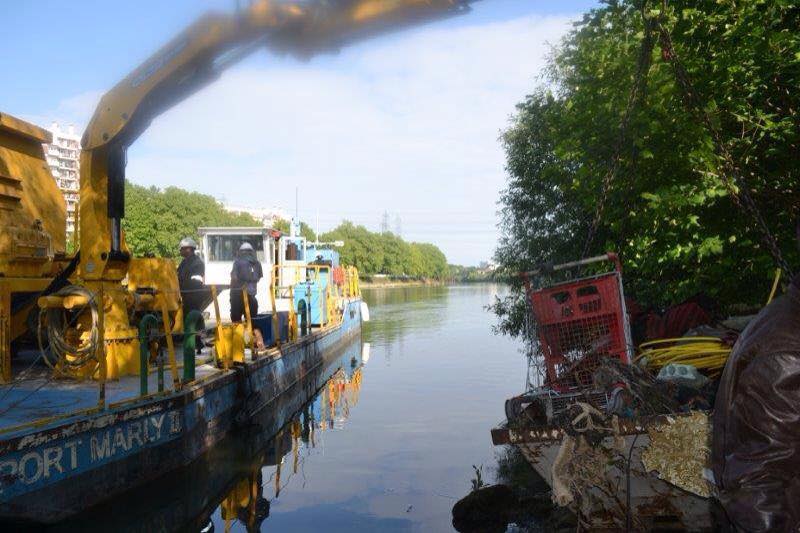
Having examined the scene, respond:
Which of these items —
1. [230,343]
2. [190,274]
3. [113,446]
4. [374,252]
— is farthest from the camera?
[374,252]

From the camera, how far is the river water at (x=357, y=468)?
7.14m

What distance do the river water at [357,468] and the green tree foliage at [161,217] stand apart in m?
41.8

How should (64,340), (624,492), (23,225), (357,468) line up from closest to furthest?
(624,492) < (64,340) < (357,468) < (23,225)

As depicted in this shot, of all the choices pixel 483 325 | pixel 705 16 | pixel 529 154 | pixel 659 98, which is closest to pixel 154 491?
pixel 659 98

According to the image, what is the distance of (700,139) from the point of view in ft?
23.0

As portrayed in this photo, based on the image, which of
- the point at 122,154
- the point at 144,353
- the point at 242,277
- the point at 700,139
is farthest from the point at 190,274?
the point at 700,139

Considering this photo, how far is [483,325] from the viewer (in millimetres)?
34000

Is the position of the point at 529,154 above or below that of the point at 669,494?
above

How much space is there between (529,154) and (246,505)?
32.8 feet

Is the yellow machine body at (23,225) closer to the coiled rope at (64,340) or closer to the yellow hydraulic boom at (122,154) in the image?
the coiled rope at (64,340)

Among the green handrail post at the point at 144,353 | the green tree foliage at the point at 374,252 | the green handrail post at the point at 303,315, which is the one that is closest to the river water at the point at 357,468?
the green handrail post at the point at 144,353

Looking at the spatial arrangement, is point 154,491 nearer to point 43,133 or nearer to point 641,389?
point 641,389

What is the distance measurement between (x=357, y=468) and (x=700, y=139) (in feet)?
19.2

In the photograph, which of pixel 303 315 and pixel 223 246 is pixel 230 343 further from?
pixel 223 246
